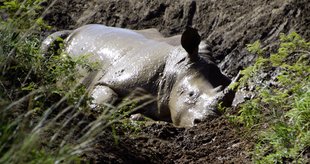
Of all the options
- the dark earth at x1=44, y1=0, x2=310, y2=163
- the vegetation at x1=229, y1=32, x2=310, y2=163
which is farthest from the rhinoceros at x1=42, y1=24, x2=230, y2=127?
the vegetation at x1=229, y1=32, x2=310, y2=163

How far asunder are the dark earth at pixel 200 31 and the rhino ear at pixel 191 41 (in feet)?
1.48

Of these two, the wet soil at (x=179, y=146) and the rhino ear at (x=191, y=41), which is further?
the rhino ear at (x=191, y=41)

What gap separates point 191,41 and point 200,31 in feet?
8.77

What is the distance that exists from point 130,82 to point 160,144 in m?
3.23

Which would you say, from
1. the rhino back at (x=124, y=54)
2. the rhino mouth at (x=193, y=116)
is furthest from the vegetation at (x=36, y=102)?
the rhino back at (x=124, y=54)

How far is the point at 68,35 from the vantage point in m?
13.7

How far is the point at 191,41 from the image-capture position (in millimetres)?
10852

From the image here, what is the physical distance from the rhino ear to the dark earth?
451 mm

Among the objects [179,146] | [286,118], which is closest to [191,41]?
[179,146]

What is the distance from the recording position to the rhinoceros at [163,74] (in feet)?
33.9

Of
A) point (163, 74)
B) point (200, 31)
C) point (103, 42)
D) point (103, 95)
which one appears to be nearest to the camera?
point (163, 74)

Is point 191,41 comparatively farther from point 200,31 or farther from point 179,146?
point 179,146

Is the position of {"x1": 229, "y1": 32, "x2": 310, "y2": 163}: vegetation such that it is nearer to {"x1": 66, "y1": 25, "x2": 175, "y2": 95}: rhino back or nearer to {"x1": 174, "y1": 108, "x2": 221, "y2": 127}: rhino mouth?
{"x1": 174, "y1": 108, "x2": 221, "y2": 127}: rhino mouth

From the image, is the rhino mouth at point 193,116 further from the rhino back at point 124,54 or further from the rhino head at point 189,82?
the rhino back at point 124,54
